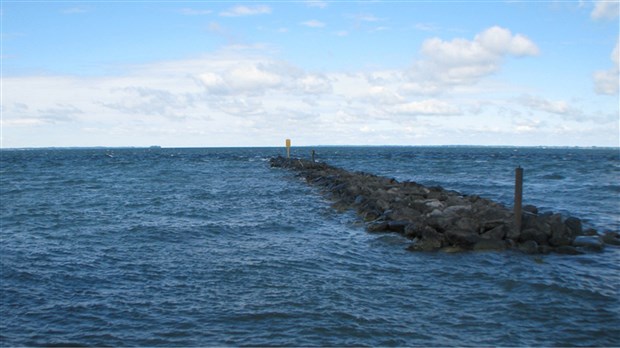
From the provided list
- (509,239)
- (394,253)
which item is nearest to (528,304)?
(394,253)

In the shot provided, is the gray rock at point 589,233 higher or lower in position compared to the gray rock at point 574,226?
lower

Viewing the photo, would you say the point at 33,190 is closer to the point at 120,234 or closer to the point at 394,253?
the point at 120,234

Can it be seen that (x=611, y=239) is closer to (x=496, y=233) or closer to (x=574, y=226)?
(x=574, y=226)

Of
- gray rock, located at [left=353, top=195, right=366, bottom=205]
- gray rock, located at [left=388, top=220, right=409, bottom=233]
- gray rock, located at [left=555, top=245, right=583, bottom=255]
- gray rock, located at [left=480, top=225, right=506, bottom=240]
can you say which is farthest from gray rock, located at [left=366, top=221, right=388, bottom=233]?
gray rock, located at [left=353, top=195, right=366, bottom=205]

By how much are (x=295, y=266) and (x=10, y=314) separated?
5.13 meters

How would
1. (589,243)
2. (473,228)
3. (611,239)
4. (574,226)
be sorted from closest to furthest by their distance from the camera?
(589,243), (611,239), (473,228), (574,226)

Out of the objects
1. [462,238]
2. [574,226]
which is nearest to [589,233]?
[574,226]

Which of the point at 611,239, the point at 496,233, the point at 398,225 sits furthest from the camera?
the point at 398,225

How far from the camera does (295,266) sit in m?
11.3

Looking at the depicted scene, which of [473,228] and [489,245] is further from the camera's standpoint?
[473,228]

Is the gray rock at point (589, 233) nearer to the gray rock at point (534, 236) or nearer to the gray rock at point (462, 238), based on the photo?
the gray rock at point (534, 236)

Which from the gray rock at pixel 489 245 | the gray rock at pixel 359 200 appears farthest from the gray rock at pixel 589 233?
the gray rock at pixel 359 200

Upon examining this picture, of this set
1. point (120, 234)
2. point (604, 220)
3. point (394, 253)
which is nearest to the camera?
point (394, 253)

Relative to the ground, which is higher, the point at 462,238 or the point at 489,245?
the point at 462,238
